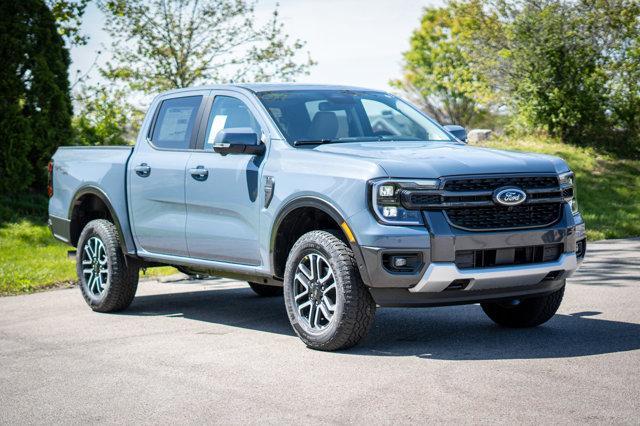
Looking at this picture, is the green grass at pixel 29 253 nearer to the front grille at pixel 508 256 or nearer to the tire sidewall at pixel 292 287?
the tire sidewall at pixel 292 287

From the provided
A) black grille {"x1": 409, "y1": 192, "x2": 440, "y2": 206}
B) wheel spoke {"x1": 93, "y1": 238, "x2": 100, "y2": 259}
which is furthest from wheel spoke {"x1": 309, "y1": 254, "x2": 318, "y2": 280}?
wheel spoke {"x1": 93, "y1": 238, "x2": 100, "y2": 259}

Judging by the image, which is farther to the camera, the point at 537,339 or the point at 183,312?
the point at 183,312

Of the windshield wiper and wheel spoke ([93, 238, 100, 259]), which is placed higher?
the windshield wiper

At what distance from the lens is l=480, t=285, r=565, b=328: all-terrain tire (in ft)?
25.8

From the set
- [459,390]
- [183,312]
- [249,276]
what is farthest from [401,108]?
[459,390]

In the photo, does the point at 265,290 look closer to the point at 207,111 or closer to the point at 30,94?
the point at 207,111

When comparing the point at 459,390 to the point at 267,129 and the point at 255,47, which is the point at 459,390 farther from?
the point at 255,47

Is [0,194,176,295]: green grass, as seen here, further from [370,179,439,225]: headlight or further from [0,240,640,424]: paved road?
[370,179,439,225]: headlight

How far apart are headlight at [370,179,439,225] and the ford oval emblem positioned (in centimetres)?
46

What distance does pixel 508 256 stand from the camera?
698 centimetres

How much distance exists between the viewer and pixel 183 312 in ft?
32.0

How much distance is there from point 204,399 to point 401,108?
3.77 metres

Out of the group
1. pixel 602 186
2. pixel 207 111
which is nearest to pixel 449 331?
pixel 207 111

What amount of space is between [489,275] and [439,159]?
2.80ft
